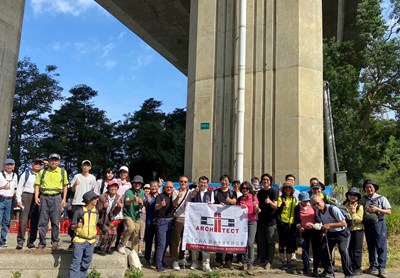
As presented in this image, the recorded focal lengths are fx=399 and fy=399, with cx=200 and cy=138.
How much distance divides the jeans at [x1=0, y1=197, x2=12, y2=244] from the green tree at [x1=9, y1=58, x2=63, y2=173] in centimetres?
2265

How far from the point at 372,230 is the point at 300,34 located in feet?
20.6

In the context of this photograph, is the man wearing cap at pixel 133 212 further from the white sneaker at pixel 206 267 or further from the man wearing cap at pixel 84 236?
the white sneaker at pixel 206 267

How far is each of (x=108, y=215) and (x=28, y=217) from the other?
2.01 m

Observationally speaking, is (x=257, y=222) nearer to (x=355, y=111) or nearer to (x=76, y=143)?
(x=355, y=111)

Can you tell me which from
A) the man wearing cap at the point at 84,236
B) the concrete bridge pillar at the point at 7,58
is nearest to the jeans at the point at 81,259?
the man wearing cap at the point at 84,236

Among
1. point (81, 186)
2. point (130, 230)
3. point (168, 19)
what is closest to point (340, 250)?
point (130, 230)

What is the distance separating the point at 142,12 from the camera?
27.4m

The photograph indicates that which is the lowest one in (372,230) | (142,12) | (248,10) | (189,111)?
(372,230)

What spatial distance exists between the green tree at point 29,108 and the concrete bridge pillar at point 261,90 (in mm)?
21102

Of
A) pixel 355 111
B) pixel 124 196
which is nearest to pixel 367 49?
pixel 355 111

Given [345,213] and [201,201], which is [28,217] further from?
[345,213]

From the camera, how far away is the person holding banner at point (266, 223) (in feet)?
28.3

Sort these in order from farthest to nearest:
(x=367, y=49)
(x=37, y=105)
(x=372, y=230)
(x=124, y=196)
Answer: (x=37, y=105) → (x=367, y=49) → (x=372, y=230) → (x=124, y=196)

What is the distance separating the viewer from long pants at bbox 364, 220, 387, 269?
8359mm
